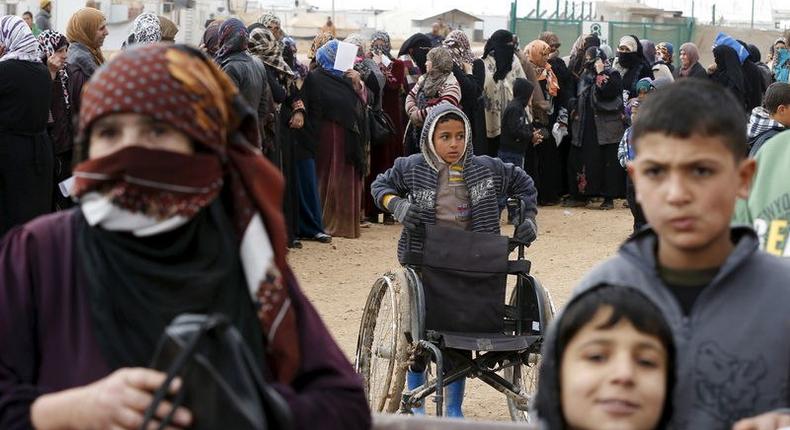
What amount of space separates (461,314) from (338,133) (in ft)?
24.3

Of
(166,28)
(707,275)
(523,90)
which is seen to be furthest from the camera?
(523,90)

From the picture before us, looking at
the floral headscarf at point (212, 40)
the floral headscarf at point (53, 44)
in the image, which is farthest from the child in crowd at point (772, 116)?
the floral headscarf at point (53, 44)

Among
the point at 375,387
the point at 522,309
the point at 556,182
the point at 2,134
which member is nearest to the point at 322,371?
the point at 522,309

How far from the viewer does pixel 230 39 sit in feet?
36.3

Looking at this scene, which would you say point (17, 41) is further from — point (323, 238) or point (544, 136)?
point (544, 136)

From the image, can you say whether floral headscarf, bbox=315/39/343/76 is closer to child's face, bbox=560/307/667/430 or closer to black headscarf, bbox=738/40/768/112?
black headscarf, bbox=738/40/768/112

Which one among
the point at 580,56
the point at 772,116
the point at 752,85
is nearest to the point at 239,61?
the point at 772,116

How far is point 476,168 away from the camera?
7.07 m

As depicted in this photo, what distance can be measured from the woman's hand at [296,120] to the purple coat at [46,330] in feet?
33.5

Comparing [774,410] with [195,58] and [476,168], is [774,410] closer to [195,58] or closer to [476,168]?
[195,58]

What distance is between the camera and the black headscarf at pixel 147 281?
2.62 m

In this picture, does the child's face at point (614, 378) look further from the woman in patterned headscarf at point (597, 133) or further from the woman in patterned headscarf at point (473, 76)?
the woman in patterned headscarf at point (597, 133)

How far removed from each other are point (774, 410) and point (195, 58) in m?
1.22

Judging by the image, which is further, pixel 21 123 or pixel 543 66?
pixel 543 66
